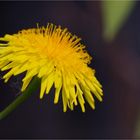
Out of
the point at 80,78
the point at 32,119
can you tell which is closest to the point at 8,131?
the point at 32,119

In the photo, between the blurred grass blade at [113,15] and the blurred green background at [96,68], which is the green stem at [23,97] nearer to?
the blurred green background at [96,68]

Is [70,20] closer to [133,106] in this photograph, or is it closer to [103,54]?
[103,54]

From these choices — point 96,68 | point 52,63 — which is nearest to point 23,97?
point 52,63

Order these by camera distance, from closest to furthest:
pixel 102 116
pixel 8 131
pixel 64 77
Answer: pixel 64 77, pixel 8 131, pixel 102 116

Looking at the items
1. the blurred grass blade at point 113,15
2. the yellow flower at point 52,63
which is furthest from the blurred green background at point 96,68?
the yellow flower at point 52,63

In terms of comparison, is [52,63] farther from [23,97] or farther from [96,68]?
[96,68]
